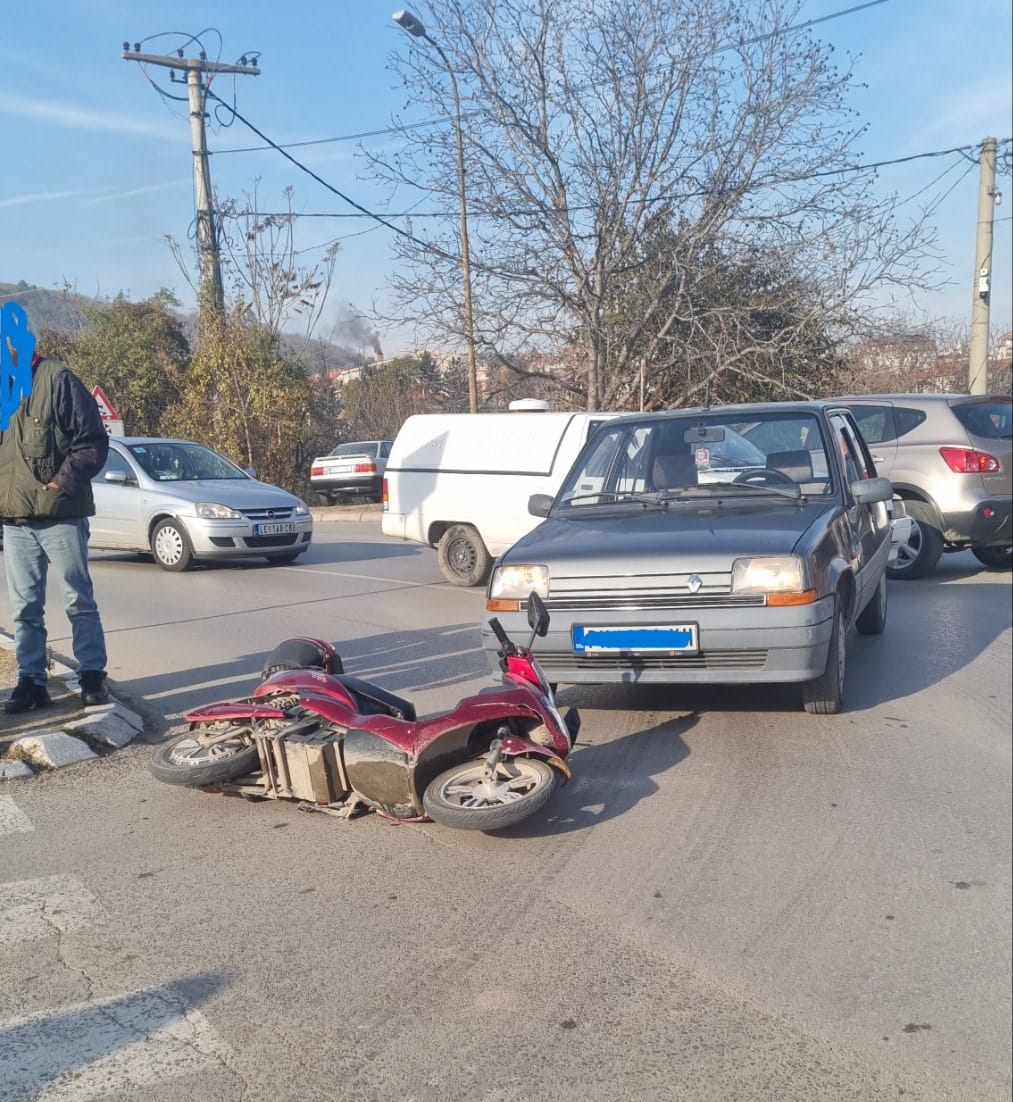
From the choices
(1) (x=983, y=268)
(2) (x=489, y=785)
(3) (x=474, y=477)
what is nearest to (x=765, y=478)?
(2) (x=489, y=785)

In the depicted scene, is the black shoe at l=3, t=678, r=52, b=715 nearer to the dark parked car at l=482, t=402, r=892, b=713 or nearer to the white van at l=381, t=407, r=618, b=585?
the dark parked car at l=482, t=402, r=892, b=713

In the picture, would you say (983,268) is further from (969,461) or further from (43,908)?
(43,908)

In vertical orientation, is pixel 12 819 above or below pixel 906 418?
below

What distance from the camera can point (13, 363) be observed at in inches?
227

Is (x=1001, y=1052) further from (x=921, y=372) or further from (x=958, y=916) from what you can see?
(x=921, y=372)

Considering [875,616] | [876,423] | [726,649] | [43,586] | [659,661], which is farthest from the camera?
[876,423]

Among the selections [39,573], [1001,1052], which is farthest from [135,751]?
[1001,1052]

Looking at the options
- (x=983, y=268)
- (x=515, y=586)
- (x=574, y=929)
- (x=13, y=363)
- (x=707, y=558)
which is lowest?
(x=574, y=929)

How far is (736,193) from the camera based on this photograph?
67.2ft

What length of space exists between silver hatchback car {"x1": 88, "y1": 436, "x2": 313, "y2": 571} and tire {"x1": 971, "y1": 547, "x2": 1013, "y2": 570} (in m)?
7.28

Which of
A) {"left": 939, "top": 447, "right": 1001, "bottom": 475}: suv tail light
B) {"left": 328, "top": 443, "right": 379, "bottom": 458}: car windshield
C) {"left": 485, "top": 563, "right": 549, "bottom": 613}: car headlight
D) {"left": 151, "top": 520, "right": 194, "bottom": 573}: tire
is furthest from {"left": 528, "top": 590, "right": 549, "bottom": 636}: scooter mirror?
{"left": 328, "top": 443, "right": 379, "bottom": 458}: car windshield

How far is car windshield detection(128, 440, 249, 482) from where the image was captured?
13.4m

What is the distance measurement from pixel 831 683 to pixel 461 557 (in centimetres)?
613

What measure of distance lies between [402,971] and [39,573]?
3.55 meters
